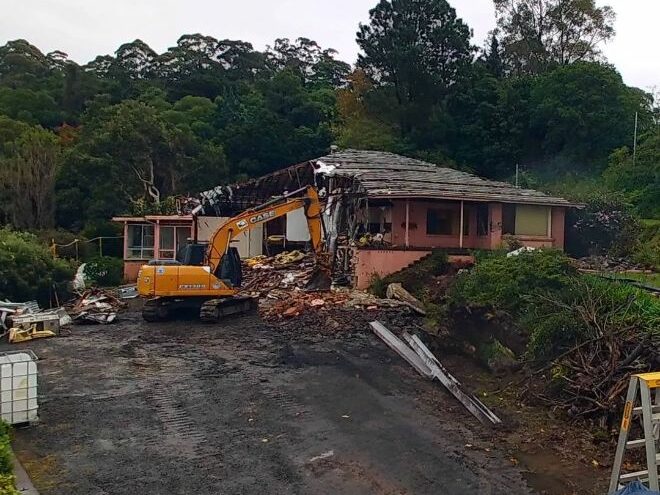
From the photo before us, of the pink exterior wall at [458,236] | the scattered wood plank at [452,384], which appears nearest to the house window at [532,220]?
the pink exterior wall at [458,236]

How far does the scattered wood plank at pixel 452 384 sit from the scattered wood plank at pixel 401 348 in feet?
0.28

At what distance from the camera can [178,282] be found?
1524 cm

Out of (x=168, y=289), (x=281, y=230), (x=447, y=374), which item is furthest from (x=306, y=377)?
(x=281, y=230)

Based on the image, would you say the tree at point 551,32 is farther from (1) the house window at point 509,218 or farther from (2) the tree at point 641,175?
(1) the house window at point 509,218

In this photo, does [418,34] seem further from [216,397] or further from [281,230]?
[216,397]

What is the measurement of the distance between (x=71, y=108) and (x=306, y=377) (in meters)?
49.5

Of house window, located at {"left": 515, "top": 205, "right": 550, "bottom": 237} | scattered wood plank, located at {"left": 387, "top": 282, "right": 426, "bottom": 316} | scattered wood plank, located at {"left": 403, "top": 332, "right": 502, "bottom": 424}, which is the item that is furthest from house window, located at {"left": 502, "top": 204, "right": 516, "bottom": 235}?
scattered wood plank, located at {"left": 403, "top": 332, "right": 502, "bottom": 424}

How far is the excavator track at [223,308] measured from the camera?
49.8 feet

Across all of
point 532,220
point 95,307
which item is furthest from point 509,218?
point 95,307

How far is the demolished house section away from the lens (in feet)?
64.7

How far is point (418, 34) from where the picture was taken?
3981cm

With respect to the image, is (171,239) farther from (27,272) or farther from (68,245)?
(27,272)

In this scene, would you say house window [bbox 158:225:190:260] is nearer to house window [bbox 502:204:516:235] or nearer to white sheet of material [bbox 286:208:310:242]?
white sheet of material [bbox 286:208:310:242]

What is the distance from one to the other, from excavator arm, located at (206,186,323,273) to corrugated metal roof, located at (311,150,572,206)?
2.93m
